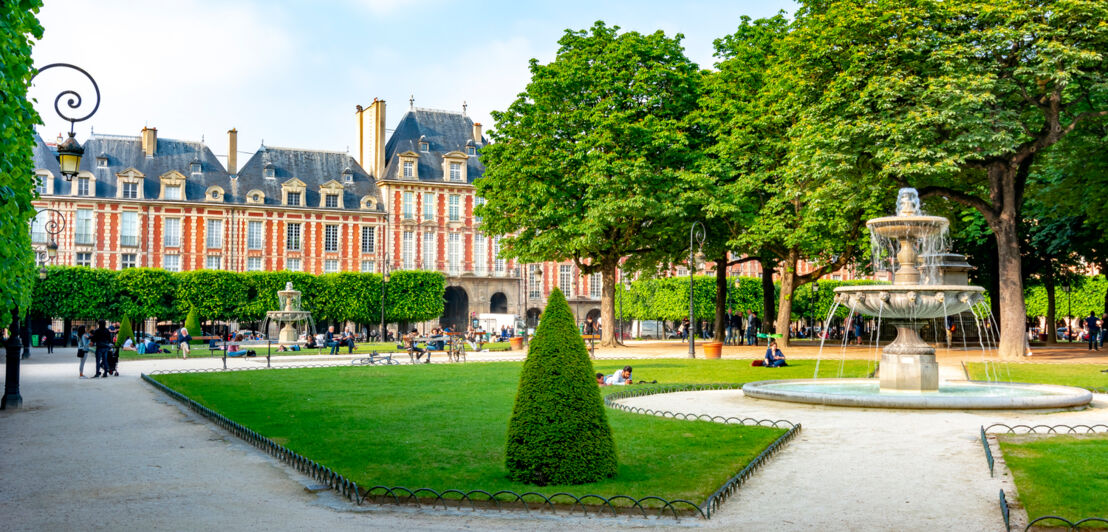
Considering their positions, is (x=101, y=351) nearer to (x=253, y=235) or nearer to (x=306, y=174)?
(x=253, y=235)

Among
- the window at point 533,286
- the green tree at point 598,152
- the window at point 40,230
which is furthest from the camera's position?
the window at point 533,286

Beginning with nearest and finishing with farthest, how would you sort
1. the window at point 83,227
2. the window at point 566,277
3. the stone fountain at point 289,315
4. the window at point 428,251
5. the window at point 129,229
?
the stone fountain at point 289,315
the window at point 83,227
the window at point 129,229
the window at point 428,251
the window at point 566,277

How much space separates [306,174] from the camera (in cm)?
5709

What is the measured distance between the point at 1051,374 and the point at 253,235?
4564 cm

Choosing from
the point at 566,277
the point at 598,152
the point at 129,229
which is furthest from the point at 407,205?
the point at 598,152

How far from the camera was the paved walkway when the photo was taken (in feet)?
20.2

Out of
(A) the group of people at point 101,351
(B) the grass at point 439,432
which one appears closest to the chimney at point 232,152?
(A) the group of people at point 101,351

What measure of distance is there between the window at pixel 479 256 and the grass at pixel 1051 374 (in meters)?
40.1

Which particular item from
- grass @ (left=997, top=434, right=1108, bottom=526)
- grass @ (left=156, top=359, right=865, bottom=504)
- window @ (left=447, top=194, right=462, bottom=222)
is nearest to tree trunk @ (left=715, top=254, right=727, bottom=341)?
grass @ (left=156, top=359, right=865, bottom=504)

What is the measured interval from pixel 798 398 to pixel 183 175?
47.5m

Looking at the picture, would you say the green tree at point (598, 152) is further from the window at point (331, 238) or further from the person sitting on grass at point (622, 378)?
the window at point (331, 238)

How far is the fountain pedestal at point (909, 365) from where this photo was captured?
13.6 metres

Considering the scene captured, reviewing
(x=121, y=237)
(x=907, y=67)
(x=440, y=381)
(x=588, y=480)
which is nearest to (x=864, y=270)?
(x=907, y=67)

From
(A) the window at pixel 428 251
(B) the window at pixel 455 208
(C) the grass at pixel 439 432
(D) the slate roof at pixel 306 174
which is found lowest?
(C) the grass at pixel 439 432
